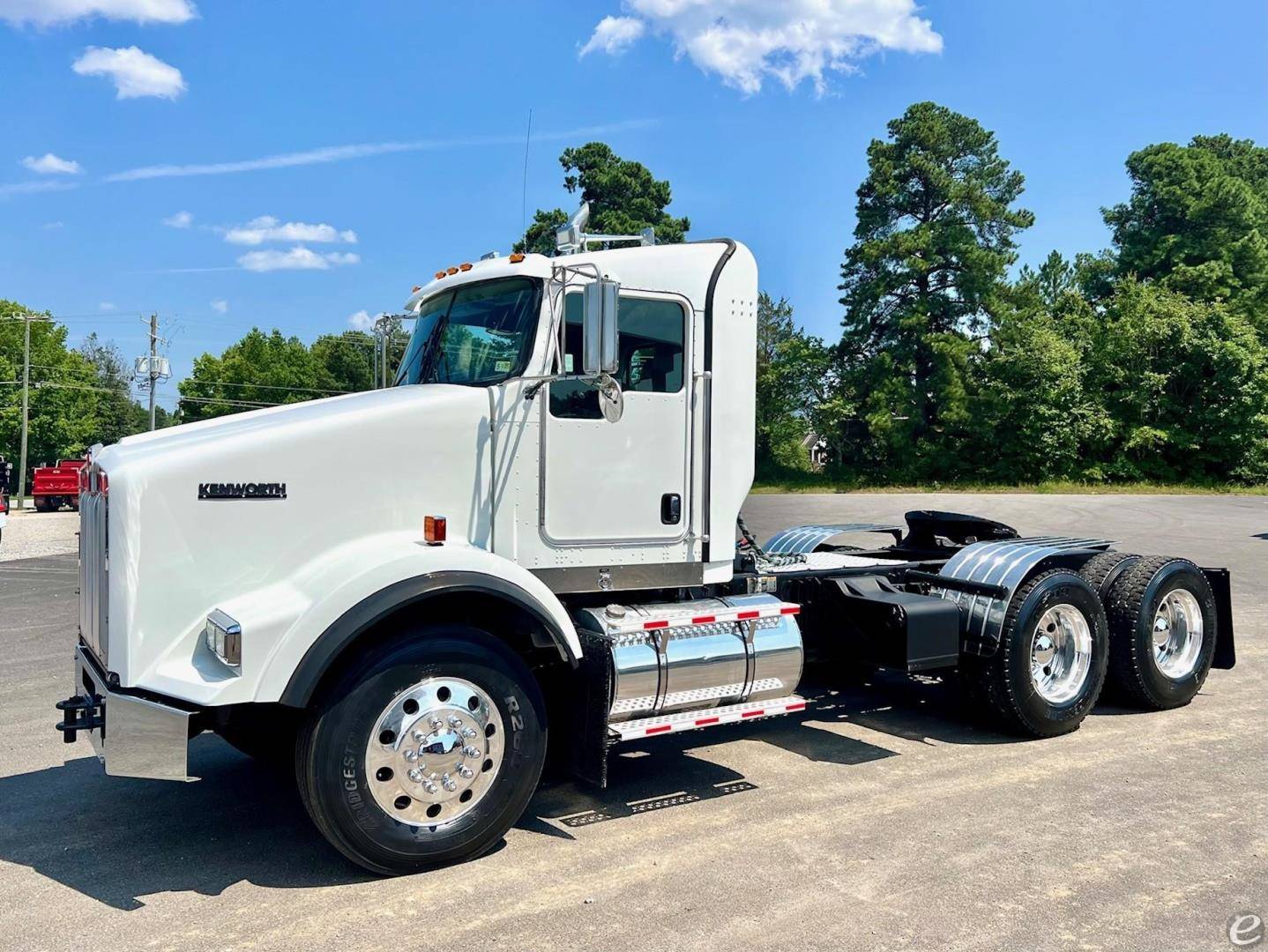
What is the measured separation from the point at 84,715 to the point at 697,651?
9.83 ft

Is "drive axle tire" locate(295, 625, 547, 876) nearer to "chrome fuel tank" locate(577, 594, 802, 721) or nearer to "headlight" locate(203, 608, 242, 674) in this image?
"headlight" locate(203, 608, 242, 674)

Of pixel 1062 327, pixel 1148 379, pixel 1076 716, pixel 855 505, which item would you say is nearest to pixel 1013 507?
pixel 855 505

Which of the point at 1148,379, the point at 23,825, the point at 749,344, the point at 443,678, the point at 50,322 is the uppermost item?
the point at 50,322

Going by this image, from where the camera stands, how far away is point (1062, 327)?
47156 millimetres

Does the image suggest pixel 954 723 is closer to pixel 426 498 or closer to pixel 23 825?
pixel 426 498

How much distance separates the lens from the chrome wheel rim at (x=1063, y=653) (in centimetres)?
707

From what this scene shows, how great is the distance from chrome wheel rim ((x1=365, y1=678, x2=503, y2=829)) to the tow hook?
47.7 inches

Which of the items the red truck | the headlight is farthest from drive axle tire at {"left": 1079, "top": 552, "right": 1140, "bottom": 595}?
the red truck

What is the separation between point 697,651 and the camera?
5496mm

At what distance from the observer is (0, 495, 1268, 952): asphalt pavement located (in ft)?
13.2

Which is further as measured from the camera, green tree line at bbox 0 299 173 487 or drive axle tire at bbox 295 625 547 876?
green tree line at bbox 0 299 173 487

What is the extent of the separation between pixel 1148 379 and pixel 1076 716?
40.9m

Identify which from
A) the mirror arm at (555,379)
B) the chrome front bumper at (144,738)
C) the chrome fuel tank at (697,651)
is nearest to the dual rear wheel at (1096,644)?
the chrome fuel tank at (697,651)

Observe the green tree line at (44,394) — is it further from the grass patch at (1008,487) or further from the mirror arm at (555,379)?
the mirror arm at (555,379)
